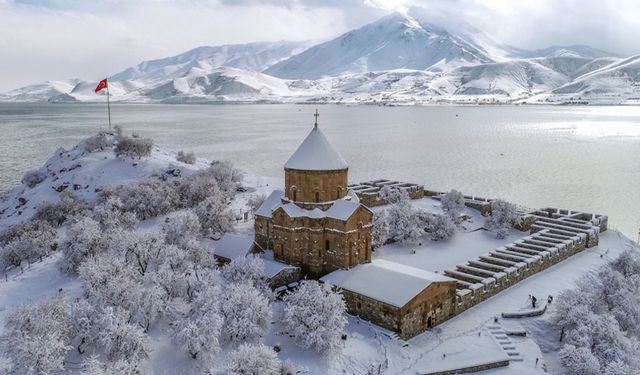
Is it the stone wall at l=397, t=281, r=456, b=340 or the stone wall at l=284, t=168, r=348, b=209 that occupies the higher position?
the stone wall at l=284, t=168, r=348, b=209

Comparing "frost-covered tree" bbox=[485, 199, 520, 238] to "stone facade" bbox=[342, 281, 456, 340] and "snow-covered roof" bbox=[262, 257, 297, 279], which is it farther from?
"snow-covered roof" bbox=[262, 257, 297, 279]

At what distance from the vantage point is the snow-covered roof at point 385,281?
2666 centimetres

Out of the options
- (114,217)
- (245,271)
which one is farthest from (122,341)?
(114,217)

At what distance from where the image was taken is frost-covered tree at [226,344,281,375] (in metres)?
19.7

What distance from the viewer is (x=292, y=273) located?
31.0 m

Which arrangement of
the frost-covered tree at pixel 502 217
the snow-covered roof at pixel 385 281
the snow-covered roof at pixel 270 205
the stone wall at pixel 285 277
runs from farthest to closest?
the frost-covered tree at pixel 502 217 < the snow-covered roof at pixel 270 205 < the stone wall at pixel 285 277 < the snow-covered roof at pixel 385 281

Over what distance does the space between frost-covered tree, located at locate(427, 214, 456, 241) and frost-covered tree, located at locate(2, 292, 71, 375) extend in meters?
31.6

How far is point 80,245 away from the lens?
32188 mm

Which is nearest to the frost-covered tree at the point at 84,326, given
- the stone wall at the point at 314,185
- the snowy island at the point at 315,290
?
the snowy island at the point at 315,290

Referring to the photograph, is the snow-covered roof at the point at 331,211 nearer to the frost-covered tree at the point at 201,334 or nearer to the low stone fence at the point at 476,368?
the frost-covered tree at the point at 201,334

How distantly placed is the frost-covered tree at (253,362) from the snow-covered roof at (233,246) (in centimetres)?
1319

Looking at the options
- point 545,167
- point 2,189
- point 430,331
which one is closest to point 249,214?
point 430,331

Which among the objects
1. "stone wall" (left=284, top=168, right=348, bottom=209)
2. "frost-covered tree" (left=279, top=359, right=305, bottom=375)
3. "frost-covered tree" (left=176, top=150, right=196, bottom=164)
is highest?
"stone wall" (left=284, top=168, right=348, bottom=209)

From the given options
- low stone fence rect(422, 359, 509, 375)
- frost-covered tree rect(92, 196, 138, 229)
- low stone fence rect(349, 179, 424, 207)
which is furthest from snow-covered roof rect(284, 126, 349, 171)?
low stone fence rect(349, 179, 424, 207)
